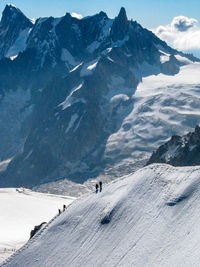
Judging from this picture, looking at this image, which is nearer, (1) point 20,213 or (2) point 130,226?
(2) point 130,226

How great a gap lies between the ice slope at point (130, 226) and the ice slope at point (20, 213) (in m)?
16.4

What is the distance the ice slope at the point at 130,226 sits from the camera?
69.1 metres

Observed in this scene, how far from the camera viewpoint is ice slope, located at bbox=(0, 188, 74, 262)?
339 feet

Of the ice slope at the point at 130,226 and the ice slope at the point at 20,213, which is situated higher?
the ice slope at the point at 130,226

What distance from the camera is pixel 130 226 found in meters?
75.2

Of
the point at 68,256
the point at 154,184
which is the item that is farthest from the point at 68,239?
the point at 154,184

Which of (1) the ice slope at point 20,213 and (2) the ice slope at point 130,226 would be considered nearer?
(2) the ice slope at point 130,226

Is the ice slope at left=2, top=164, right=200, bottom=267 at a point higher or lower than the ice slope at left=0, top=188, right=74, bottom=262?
higher

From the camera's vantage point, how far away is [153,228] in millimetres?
72938

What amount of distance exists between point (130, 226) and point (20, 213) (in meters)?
66.3

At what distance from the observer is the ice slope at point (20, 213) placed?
4063 inches

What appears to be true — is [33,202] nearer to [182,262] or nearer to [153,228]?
[153,228]

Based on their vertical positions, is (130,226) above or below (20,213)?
above

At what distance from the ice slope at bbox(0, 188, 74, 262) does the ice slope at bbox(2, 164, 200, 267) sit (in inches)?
647
